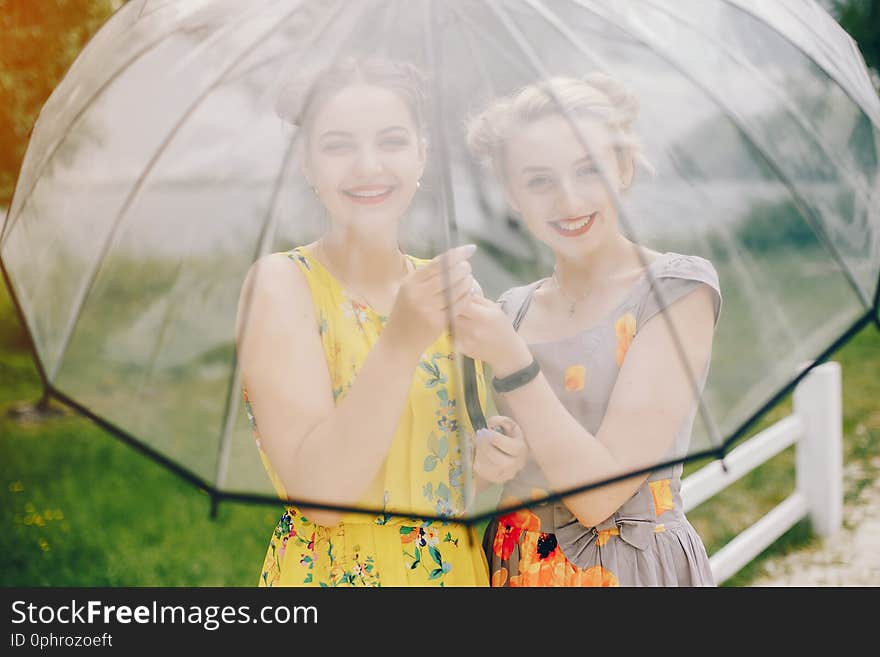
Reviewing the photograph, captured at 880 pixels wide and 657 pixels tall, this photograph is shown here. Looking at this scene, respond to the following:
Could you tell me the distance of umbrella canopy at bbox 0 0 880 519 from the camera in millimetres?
1321

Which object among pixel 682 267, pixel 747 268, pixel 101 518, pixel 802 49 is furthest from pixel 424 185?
pixel 101 518

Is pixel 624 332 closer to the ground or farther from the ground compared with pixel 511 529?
farther from the ground

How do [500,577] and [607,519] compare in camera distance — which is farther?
[500,577]

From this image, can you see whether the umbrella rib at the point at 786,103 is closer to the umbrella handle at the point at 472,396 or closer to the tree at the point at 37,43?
the umbrella handle at the point at 472,396

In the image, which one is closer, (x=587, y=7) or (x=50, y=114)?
(x=587, y=7)

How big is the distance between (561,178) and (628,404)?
35cm

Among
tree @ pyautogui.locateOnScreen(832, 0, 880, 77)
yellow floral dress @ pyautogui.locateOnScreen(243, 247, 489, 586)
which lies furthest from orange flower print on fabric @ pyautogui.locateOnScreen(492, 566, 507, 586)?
tree @ pyautogui.locateOnScreen(832, 0, 880, 77)

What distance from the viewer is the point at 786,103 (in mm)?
1493

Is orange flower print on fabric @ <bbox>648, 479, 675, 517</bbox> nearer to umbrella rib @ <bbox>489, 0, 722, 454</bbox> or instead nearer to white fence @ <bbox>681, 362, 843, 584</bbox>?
umbrella rib @ <bbox>489, 0, 722, 454</bbox>

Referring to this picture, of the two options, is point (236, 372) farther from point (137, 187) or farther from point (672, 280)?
point (672, 280)
